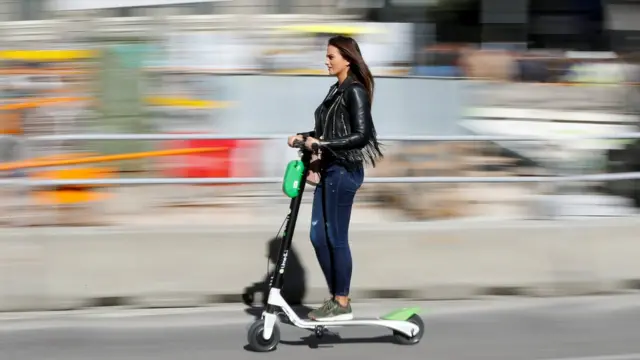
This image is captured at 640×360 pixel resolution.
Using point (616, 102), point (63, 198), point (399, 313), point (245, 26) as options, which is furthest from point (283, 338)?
point (245, 26)

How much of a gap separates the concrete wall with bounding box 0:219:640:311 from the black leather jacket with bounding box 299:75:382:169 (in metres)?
1.24

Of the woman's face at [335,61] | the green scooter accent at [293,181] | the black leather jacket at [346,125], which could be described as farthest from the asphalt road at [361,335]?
the woman's face at [335,61]

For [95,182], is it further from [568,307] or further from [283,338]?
[568,307]

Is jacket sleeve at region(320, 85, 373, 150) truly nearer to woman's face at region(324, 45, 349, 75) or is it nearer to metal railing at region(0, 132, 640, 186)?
woman's face at region(324, 45, 349, 75)

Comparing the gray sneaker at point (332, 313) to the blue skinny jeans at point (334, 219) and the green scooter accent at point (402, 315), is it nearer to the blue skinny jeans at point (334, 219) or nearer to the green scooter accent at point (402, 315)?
the blue skinny jeans at point (334, 219)

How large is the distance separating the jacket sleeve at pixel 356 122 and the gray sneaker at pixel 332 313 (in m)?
0.99

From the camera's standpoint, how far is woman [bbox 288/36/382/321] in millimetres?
5691

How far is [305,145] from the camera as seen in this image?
5621mm

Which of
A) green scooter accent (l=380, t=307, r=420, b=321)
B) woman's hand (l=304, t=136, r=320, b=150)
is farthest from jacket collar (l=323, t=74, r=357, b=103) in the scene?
green scooter accent (l=380, t=307, r=420, b=321)

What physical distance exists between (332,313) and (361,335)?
1.42 ft

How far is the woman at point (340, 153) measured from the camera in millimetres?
5691

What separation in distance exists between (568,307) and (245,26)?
8528 millimetres

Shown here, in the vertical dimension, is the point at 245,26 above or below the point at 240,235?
above

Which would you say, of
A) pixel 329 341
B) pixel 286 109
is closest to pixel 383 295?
pixel 329 341
